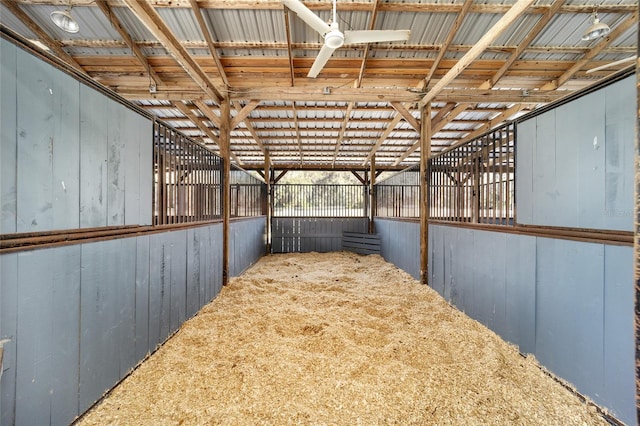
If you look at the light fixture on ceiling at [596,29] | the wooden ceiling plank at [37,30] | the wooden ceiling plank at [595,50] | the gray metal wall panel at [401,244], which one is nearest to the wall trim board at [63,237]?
the wooden ceiling plank at [37,30]

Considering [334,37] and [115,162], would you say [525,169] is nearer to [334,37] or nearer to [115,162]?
[334,37]

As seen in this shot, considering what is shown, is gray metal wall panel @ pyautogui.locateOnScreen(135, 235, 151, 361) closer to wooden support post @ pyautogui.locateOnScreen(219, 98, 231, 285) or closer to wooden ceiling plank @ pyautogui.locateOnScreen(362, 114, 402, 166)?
wooden support post @ pyautogui.locateOnScreen(219, 98, 231, 285)

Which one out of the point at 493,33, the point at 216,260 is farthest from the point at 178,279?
the point at 493,33

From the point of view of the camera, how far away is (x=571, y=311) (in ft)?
5.98

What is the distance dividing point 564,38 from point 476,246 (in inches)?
122

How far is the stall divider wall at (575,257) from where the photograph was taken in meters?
1.52

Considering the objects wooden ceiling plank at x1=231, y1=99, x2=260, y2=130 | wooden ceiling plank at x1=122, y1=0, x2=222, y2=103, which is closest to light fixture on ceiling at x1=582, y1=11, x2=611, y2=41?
wooden ceiling plank at x1=231, y1=99, x2=260, y2=130

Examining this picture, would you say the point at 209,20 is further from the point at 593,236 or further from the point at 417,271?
the point at 417,271

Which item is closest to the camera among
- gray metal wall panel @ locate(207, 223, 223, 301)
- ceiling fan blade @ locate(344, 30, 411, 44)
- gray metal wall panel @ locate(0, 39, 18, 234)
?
gray metal wall panel @ locate(0, 39, 18, 234)

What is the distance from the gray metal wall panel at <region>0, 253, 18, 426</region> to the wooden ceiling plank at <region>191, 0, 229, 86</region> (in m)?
3.03

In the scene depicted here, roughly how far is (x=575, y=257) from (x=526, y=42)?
3.16m

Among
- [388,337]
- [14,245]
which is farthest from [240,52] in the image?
[388,337]

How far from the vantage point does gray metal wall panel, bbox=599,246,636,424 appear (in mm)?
1461

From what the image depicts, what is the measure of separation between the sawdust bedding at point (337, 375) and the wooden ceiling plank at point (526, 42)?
141 inches
